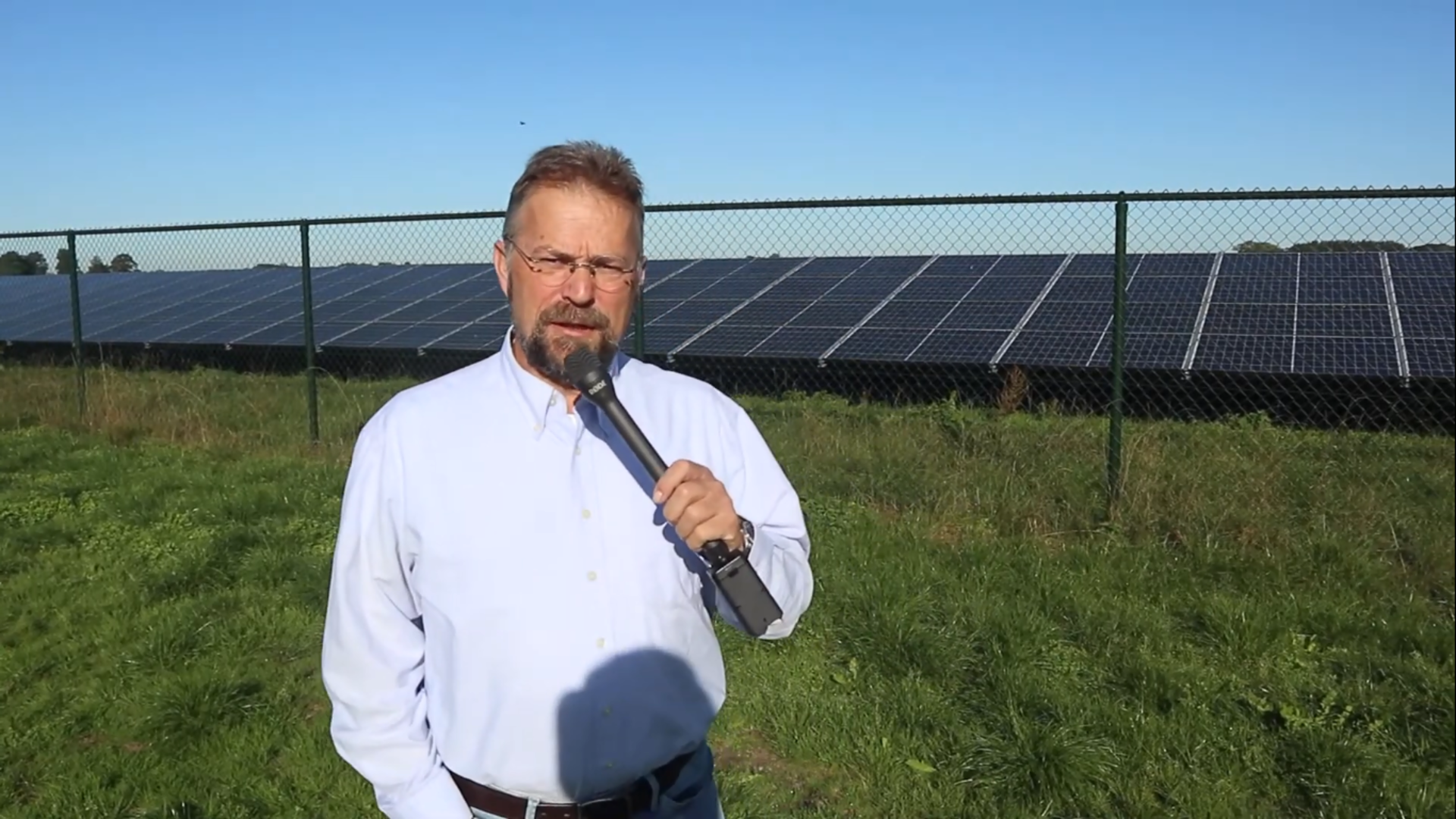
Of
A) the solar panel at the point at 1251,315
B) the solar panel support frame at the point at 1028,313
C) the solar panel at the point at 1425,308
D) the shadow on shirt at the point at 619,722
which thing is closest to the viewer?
the shadow on shirt at the point at 619,722

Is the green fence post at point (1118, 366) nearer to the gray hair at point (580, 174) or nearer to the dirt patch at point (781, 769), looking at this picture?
the dirt patch at point (781, 769)

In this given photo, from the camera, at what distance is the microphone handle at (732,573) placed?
1445 mm

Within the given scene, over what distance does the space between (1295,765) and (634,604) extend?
274 centimetres

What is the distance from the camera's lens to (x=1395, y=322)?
1002 cm

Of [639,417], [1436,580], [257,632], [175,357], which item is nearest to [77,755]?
[257,632]

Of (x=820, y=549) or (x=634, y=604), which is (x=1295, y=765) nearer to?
(x=820, y=549)

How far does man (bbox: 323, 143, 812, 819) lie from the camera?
65.5 inches

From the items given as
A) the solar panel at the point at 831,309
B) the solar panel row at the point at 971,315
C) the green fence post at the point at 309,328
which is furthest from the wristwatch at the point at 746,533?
the solar panel at the point at 831,309

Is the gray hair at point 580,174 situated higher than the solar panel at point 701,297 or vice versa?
the gray hair at point 580,174

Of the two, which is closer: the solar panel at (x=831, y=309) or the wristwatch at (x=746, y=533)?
the wristwatch at (x=746, y=533)

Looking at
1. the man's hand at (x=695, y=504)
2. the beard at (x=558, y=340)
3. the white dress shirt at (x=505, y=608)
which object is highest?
the beard at (x=558, y=340)

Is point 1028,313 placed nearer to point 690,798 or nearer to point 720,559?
point 690,798

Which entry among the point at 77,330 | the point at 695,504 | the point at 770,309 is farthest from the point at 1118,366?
the point at 77,330

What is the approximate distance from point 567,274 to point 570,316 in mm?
70
